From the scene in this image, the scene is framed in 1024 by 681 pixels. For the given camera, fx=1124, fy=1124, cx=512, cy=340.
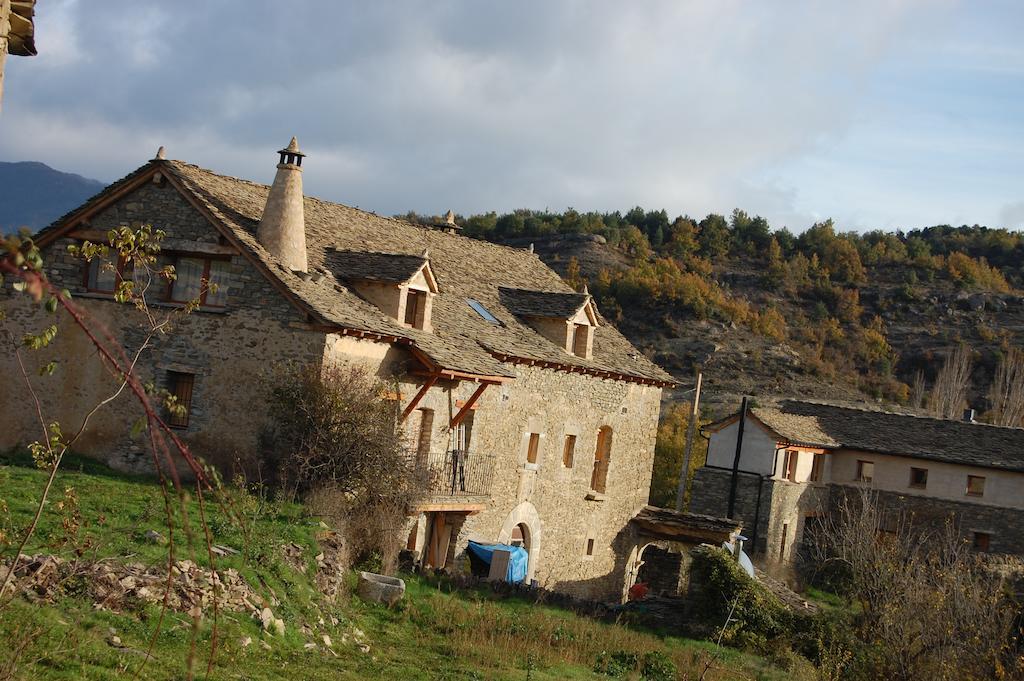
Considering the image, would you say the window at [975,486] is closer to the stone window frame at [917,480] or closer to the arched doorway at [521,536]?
the stone window frame at [917,480]

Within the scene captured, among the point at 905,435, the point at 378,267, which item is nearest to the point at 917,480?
the point at 905,435

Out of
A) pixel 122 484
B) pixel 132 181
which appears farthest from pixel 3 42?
pixel 132 181

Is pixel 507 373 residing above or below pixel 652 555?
above

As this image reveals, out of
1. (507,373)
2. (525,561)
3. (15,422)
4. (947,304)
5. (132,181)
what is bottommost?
(525,561)

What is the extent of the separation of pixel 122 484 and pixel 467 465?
824 cm

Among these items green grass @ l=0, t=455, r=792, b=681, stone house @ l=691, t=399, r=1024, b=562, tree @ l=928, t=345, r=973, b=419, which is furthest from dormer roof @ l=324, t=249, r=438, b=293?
tree @ l=928, t=345, r=973, b=419

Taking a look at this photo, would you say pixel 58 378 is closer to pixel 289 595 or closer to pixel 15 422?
pixel 15 422

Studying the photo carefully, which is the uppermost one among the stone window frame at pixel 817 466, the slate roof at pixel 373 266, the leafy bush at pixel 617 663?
the slate roof at pixel 373 266

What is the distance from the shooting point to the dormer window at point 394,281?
2342 cm

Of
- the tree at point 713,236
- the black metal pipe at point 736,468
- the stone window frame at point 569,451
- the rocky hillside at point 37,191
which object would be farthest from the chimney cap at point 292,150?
the rocky hillside at point 37,191

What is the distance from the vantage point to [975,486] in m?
42.0

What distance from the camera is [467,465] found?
984 inches

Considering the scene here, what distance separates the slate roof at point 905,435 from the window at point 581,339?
519 inches

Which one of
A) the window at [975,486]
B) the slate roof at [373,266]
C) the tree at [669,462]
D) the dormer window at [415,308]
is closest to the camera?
the slate roof at [373,266]
